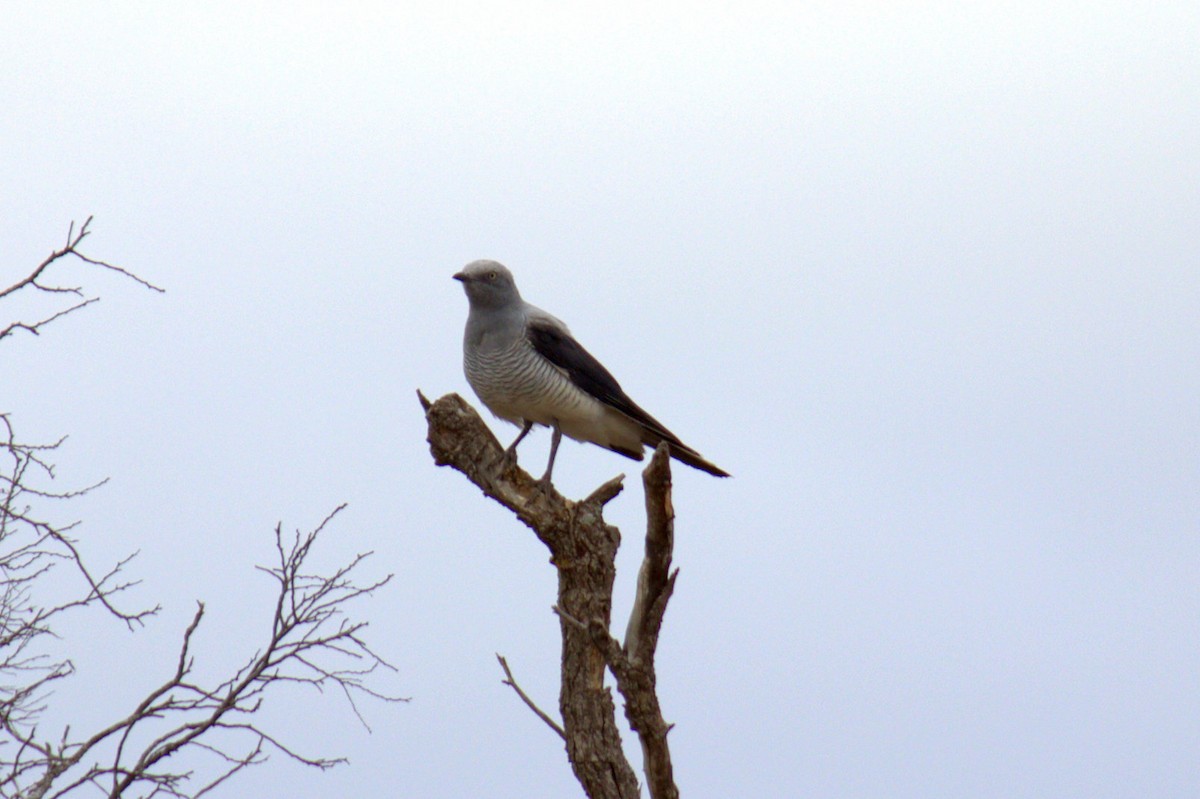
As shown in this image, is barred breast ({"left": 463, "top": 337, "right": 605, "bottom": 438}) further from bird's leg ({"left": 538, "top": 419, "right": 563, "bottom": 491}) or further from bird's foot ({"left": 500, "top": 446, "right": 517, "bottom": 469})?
bird's foot ({"left": 500, "top": 446, "right": 517, "bottom": 469})

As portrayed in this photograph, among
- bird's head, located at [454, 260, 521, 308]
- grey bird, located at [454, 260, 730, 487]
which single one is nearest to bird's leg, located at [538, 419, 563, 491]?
grey bird, located at [454, 260, 730, 487]

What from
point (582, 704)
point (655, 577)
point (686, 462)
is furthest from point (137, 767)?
point (686, 462)

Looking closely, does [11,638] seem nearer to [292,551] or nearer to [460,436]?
[292,551]

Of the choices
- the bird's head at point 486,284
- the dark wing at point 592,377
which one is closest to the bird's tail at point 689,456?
the dark wing at point 592,377

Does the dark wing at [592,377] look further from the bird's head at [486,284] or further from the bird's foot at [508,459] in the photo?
the bird's foot at [508,459]

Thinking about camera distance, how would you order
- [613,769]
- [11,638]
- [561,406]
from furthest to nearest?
1. [561,406]
2. [613,769]
3. [11,638]

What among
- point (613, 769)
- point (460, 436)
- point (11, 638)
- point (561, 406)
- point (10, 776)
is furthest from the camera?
point (561, 406)

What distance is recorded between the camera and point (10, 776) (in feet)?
13.9

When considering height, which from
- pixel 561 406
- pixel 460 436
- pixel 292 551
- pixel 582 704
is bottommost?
pixel 582 704

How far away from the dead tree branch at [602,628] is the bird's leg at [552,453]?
0.05 m

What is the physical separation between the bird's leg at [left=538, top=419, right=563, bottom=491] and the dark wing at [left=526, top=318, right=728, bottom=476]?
27cm

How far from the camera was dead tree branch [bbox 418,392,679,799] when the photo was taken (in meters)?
5.17

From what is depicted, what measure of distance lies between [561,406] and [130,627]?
282 centimetres

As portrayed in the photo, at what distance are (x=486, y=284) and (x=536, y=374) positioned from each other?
628 millimetres
